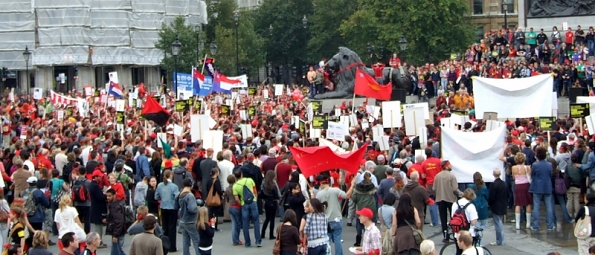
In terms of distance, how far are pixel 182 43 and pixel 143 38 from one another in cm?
854

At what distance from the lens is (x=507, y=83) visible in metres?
25.9

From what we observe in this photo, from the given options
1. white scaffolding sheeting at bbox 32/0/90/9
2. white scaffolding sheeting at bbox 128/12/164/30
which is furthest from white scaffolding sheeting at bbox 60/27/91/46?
white scaffolding sheeting at bbox 128/12/164/30

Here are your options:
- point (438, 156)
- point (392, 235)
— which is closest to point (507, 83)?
point (438, 156)

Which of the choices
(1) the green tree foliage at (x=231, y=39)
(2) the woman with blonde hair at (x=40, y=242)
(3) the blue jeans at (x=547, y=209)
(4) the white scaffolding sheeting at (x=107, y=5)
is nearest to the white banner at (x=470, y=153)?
(3) the blue jeans at (x=547, y=209)

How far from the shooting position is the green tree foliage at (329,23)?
3450 inches

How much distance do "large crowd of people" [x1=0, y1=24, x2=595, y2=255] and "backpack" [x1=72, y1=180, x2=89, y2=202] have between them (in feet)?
0.08

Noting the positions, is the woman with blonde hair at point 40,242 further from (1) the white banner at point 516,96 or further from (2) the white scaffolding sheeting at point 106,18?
(2) the white scaffolding sheeting at point 106,18

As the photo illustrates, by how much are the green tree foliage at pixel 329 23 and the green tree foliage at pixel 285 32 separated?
222 centimetres

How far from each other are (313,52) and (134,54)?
1693 centimetres

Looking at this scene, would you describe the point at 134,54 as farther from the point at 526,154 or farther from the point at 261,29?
the point at 526,154

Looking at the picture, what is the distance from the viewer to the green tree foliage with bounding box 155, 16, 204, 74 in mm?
69000

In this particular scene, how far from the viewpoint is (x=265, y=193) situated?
2102 centimetres

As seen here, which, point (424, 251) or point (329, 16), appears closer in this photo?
point (424, 251)

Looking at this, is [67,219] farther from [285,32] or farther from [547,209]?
[285,32]
